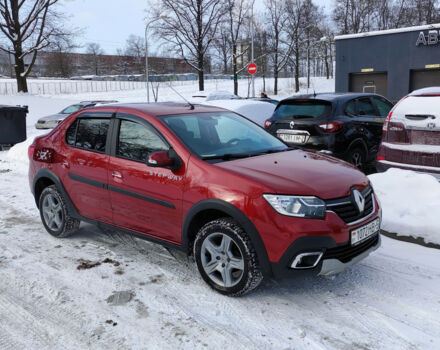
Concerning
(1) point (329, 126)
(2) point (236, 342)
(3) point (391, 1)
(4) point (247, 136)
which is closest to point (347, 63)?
(1) point (329, 126)

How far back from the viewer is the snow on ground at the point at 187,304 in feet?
9.63

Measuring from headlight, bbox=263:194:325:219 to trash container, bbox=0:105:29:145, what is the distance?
13021 millimetres

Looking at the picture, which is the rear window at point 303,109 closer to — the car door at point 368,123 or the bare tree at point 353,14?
the car door at point 368,123

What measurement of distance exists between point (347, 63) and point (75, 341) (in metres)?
25.5

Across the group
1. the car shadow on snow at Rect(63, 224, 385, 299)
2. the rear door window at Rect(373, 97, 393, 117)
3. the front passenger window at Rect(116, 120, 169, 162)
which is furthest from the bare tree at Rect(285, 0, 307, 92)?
the front passenger window at Rect(116, 120, 169, 162)

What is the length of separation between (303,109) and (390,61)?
18682 millimetres

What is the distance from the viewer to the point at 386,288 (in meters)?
3.66

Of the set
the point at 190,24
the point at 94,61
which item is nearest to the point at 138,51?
the point at 94,61

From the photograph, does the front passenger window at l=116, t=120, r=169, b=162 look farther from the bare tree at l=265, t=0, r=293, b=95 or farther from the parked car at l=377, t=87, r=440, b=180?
the bare tree at l=265, t=0, r=293, b=95

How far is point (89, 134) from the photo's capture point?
4625 millimetres

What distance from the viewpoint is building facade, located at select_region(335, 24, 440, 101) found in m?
22.3

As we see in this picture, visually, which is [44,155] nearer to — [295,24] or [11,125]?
[11,125]

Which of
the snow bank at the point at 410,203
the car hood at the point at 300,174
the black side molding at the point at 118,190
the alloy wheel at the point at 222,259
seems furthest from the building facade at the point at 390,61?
the alloy wheel at the point at 222,259

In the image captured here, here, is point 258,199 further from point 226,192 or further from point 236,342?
point 236,342
